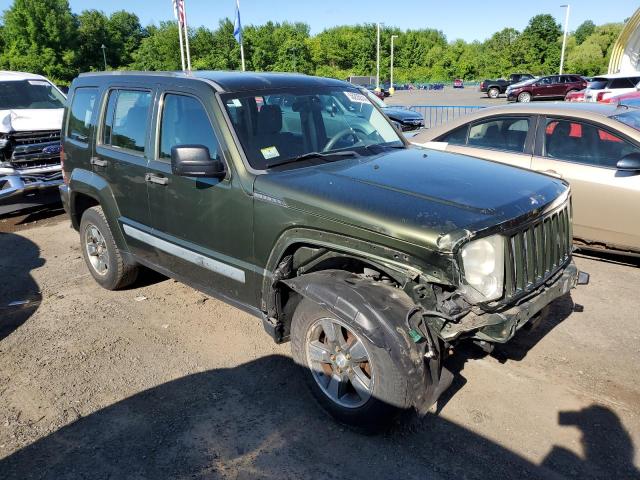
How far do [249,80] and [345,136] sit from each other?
831mm

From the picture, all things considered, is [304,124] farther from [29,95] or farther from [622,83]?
[622,83]

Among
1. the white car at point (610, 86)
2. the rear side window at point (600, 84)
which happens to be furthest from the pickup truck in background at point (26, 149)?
the rear side window at point (600, 84)

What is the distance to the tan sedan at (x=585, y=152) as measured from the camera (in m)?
4.96

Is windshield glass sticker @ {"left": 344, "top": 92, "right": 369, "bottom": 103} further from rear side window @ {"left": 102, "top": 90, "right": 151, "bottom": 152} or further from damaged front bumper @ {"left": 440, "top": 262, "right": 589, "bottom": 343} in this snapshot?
damaged front bumper @ {"left": 440, "top": 262, "right": 589, "bottom": 343}

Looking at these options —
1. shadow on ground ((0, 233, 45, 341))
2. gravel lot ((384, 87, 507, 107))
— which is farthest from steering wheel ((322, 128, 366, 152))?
gravel lot ((384, 87, 507, 107))

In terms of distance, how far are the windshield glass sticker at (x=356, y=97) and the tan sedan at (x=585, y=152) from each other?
0.67m

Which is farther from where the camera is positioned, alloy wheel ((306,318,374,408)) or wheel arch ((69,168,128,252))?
wheel arch ((69,168,128,252))

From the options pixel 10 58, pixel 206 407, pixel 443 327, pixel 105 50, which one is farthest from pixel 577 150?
pixel 105 50

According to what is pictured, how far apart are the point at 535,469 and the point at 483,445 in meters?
0.29

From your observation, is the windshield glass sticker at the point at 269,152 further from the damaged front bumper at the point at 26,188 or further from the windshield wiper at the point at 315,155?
the damaged front bumper at the point at 26,188

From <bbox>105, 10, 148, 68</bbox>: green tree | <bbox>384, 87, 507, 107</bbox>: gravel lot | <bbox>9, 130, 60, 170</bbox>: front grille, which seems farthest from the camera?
<bbox>105, 10, 148, 68</bbox>: green tree

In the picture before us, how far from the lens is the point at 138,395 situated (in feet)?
11.5

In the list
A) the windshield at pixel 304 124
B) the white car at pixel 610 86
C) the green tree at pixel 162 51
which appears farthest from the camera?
the green tree at pixel 162 51

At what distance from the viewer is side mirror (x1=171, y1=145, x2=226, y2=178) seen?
3.28 metres
